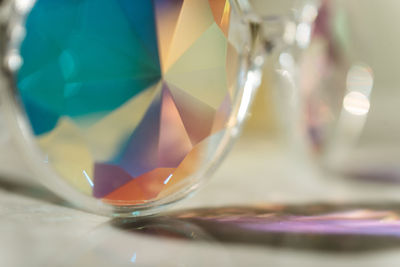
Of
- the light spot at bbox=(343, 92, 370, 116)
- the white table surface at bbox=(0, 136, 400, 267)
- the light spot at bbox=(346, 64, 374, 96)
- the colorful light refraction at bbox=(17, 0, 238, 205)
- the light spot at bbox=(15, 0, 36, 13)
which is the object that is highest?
the light spot at bbox=(346, 64, 374, 96)

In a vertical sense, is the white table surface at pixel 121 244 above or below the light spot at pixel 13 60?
below

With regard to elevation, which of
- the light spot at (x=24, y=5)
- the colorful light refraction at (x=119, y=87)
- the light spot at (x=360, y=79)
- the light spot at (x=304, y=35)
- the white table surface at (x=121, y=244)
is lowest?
the white table surface at (x=121, y=244)

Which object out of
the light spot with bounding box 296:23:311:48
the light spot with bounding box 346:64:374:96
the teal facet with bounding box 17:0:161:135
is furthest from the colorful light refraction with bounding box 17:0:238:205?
the light spot with bounding box 346:64:374:96

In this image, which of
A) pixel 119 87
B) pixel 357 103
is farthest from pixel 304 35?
pixel 119 87

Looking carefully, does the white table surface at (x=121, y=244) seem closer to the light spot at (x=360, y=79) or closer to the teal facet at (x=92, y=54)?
the teal facet at (x=92, y=54)

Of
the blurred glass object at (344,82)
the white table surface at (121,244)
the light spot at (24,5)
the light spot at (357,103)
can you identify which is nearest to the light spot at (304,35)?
the blurred glass object at (344,82)

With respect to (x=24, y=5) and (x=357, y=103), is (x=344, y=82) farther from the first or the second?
(x=24, y=5)

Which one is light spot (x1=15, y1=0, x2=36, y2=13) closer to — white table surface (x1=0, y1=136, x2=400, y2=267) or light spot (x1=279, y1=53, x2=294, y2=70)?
white table surface (x1=0, y1=136, x2=400, y2=267)

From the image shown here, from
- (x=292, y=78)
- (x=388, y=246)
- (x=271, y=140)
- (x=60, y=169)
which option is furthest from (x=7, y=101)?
(x=271, y=140)
